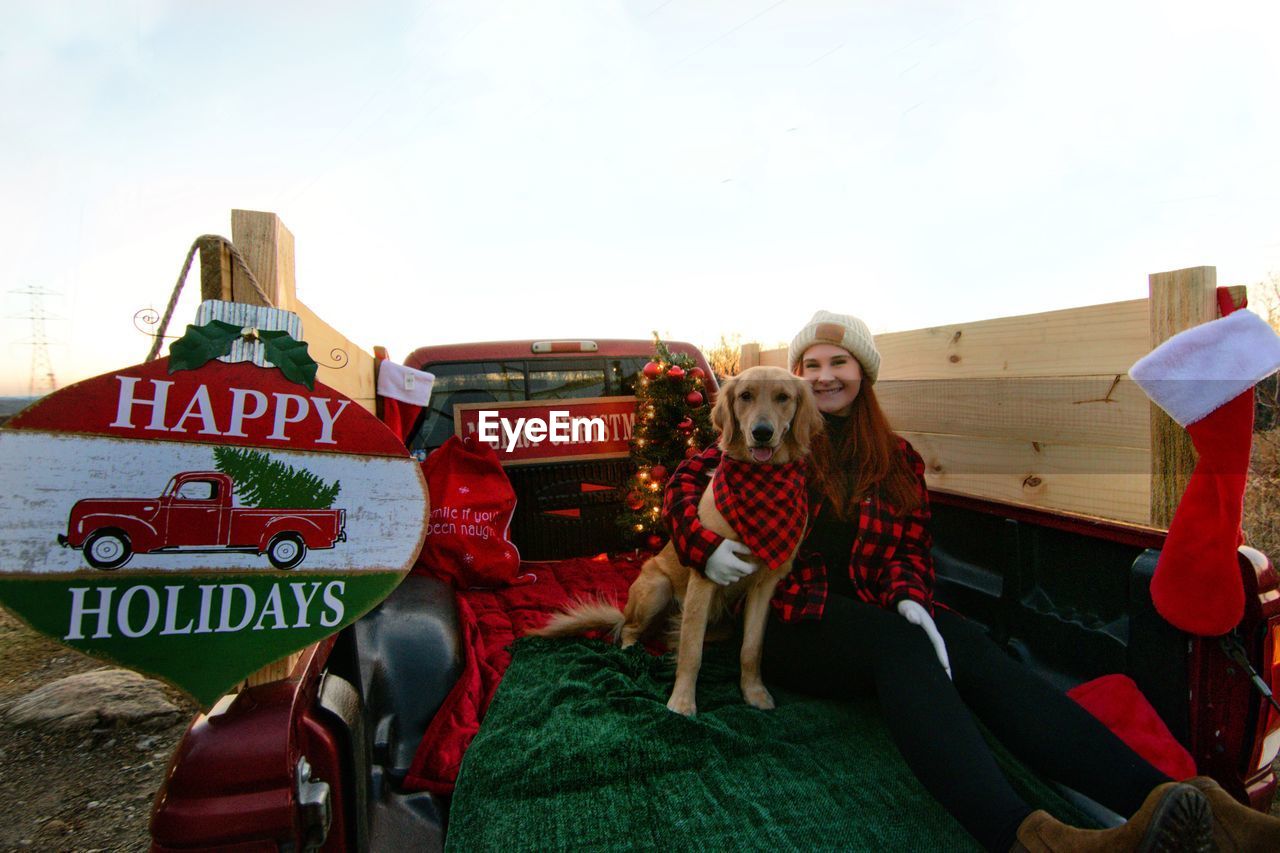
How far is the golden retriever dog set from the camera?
2.14 meters

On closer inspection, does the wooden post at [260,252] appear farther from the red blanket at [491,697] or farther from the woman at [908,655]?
the woman at [908,655]

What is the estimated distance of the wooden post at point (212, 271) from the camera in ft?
3.50

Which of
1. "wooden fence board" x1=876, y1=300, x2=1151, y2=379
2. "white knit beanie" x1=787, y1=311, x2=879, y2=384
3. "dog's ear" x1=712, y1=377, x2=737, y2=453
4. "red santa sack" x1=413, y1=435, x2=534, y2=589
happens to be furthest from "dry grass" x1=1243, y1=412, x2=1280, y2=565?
"red santa sack" x1=413, y1=435, x2=534, y2=589

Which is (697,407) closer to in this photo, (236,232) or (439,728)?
(439,728)

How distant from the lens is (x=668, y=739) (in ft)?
5.43

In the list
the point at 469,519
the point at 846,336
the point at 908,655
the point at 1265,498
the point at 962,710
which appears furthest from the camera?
the point at 1265,498

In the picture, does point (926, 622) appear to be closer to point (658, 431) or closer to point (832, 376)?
point (832, 376)

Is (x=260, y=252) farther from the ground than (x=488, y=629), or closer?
farther from the ground

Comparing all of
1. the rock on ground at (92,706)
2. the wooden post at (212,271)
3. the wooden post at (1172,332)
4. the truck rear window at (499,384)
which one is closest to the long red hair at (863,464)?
the wooden post at (1172,332)

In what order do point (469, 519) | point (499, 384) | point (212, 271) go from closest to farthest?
point (212, 271) < point (469, 519) < point (499, 384)

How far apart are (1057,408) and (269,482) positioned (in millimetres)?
2335

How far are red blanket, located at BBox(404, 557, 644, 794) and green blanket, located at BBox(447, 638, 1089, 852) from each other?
6 cm

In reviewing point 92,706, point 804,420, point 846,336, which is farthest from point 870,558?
point 92,706

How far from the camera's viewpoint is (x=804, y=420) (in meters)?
2.28
